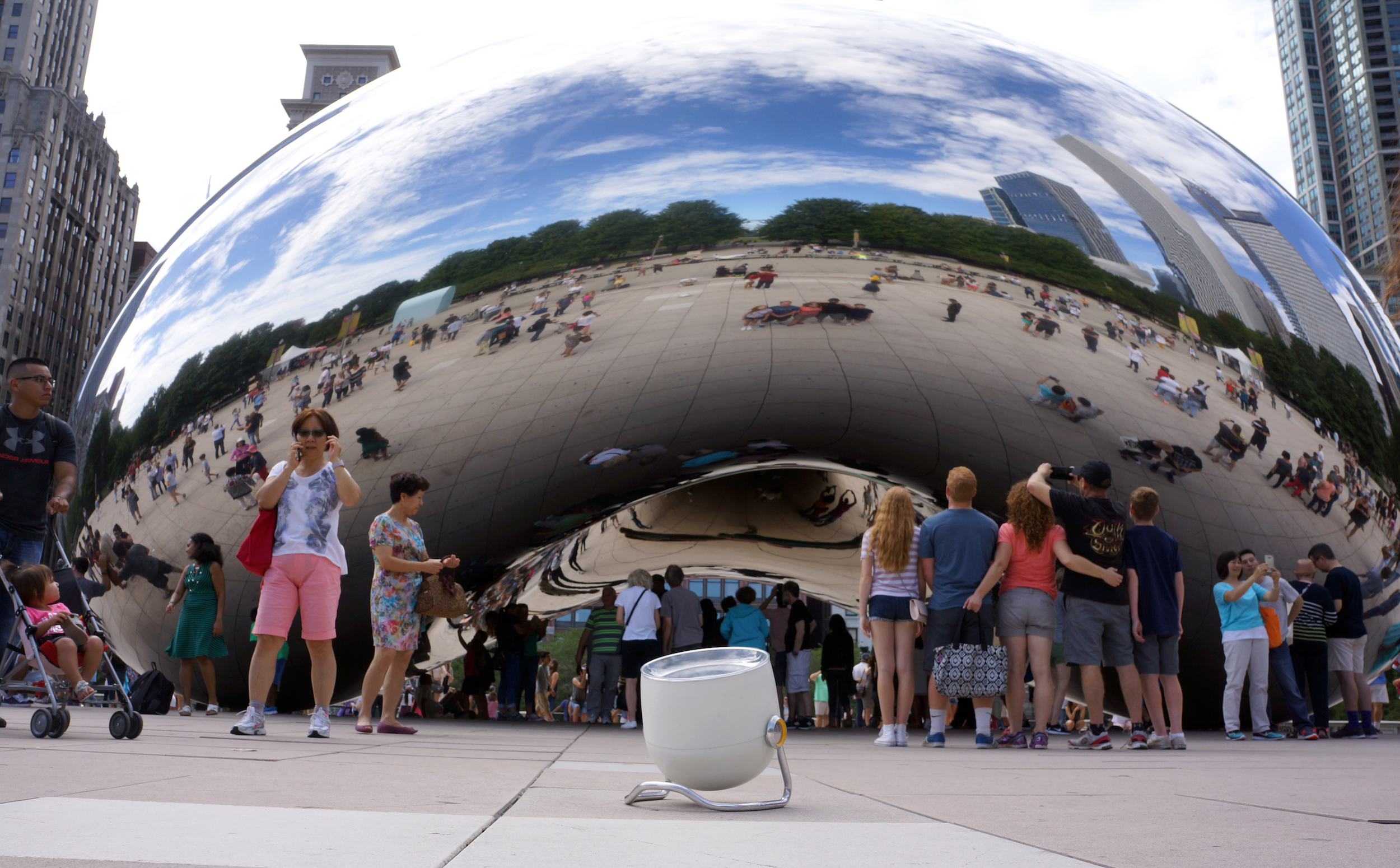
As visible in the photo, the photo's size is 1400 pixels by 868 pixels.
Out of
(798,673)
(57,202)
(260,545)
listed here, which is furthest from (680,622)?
(57,202)

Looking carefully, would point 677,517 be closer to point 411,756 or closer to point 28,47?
point 411,756

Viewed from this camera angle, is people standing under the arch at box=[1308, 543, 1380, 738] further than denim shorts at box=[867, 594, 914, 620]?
Yes

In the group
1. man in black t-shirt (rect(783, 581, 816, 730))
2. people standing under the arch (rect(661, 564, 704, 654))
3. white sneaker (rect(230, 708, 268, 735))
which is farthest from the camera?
man in black t-shirt (rect(783, 581, 816, 730))

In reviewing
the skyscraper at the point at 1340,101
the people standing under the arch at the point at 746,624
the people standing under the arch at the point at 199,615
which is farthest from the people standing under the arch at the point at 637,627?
the skyscraper at the point at 1340,101

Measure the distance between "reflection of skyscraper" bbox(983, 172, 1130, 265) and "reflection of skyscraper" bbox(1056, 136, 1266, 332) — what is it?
29 centimetres

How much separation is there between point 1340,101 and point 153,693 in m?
129

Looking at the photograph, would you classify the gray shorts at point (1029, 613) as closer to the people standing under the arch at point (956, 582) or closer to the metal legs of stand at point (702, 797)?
the people standing under the arch at point (956, 582)

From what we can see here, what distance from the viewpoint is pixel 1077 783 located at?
282 centimetres

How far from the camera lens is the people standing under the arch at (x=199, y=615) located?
580 centimetres

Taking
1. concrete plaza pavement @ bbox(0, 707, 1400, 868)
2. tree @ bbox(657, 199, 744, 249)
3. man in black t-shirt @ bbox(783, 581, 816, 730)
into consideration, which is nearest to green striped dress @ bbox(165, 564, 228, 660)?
concrete plaza pavement @ bbox(0, 707, 1400, 868)

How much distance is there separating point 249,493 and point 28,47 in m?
93.4

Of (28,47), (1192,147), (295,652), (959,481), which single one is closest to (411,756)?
(959,481)

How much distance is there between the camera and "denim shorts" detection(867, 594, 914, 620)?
5020mm

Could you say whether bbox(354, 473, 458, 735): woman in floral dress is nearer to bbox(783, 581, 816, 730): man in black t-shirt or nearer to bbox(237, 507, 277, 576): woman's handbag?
bbox(237, 507, 277, 576): woman's handbag
